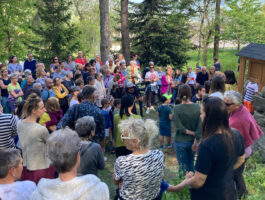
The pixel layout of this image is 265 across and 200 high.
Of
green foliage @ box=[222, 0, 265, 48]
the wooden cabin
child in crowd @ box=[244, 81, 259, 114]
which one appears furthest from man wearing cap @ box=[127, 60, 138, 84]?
green foliage @ box=[222, 0, 265, 48]

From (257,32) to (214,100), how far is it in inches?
805

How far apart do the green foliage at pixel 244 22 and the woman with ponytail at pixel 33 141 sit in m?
19.9

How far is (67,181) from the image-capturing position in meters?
2.07

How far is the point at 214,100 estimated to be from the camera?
9.29 feet

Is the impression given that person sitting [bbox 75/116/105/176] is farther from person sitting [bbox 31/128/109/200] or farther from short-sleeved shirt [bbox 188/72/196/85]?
short-sleeved shirt [bbox 188/72/196/85]

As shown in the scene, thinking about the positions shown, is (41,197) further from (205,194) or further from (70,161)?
(205,194)

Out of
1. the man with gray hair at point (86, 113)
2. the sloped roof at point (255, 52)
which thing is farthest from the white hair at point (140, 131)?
the sloped roof at point (255, 52)

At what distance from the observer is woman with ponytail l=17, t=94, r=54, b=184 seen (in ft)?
12.9

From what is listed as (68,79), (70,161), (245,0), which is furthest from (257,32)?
(70,161)

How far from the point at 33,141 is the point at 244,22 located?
20566 millimetres

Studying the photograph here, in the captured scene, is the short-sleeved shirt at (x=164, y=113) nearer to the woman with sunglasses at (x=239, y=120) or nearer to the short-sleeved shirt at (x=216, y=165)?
the woman with sunglasses at (x=239, y=120)

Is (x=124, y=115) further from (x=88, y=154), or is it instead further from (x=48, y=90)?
(x=48, y=90)

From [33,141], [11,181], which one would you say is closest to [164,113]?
Result: [33,141]

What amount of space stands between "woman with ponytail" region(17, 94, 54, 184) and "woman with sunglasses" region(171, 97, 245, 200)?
2349 millimetres
